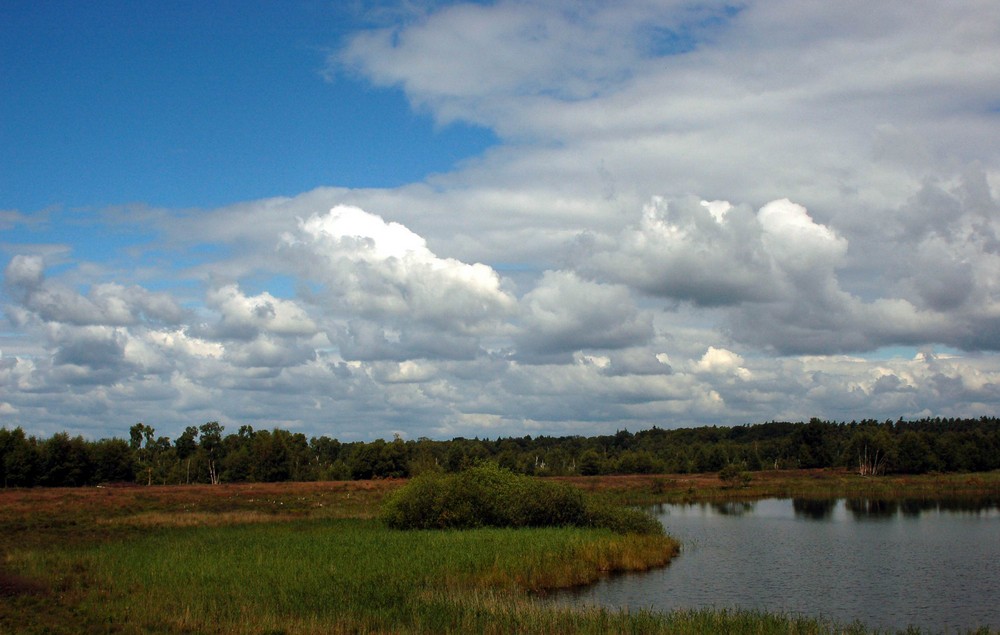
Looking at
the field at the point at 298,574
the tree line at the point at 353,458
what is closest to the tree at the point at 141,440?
the tree line at the point at 353,458

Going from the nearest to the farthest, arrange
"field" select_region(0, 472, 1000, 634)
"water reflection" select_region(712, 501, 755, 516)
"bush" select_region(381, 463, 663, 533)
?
"field" select_region(0, 472, 1000, 634)
"bush" select_region(381, 463, 663, 533)
"water reflection" select_region(712, 501, 755, 516)

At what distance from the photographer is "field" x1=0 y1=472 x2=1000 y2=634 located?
22641 mm

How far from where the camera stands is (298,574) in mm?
31375

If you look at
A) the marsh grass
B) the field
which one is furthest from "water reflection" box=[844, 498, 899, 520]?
the field

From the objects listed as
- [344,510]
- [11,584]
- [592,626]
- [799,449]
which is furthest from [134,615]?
[799,449]

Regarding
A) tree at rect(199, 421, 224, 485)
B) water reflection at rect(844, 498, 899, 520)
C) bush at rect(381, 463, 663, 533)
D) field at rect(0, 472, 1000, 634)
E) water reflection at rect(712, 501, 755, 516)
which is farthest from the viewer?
tree at rect(199, 421, 224, 485)

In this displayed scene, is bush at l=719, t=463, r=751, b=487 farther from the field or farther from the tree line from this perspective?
the field

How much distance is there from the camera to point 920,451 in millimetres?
132000

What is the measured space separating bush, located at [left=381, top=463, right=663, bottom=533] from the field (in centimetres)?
269

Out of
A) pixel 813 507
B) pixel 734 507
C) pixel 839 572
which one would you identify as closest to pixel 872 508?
pixel 813 507

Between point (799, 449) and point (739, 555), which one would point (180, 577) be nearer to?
point (739, 555)

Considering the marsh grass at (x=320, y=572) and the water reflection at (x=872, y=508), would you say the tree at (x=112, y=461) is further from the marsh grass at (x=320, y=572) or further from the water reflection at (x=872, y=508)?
the water reflection at (x=872, y=508)

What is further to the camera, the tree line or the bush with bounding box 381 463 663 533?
the tree line

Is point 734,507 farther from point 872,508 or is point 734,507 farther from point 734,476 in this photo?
point 734,476
